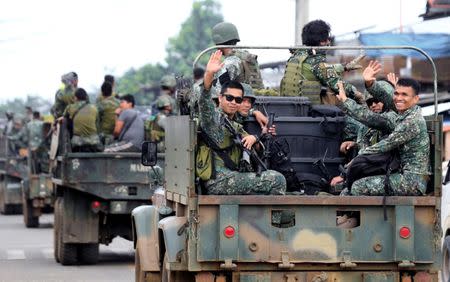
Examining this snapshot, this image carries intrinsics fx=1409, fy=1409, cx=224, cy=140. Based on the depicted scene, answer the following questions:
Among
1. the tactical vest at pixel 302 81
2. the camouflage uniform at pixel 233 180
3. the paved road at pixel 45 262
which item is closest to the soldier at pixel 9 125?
the paved road at pixel 45 262

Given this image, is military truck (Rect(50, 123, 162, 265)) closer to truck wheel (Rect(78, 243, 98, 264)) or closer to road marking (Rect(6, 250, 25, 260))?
truck wheel (Rect(78, 243, 98, 264))

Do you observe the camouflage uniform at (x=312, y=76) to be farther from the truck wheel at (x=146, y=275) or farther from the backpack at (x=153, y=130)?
the backpack at (x=153, y=130)

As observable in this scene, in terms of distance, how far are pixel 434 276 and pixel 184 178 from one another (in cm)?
205

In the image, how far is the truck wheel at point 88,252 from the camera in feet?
63.9

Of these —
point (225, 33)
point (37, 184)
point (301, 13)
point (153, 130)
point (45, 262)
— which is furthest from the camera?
point (37, 184)

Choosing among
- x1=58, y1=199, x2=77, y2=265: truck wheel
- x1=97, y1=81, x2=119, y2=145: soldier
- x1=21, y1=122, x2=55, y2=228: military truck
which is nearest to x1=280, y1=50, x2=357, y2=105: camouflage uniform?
x1=58, y1=199, x2=77, y2=265: truck wheel

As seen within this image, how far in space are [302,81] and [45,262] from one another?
8.27 metres

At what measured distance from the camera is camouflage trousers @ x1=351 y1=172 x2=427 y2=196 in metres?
10.8

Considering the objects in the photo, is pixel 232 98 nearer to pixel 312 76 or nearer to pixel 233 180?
pixel 233 180

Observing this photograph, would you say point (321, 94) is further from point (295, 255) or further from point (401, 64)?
point (401, 64)

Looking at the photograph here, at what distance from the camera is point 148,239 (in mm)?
12961

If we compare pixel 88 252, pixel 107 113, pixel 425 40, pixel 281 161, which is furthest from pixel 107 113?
pixel 425 40

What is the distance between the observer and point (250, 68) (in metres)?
13.3

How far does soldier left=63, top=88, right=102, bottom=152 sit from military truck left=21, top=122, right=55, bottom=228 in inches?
295
